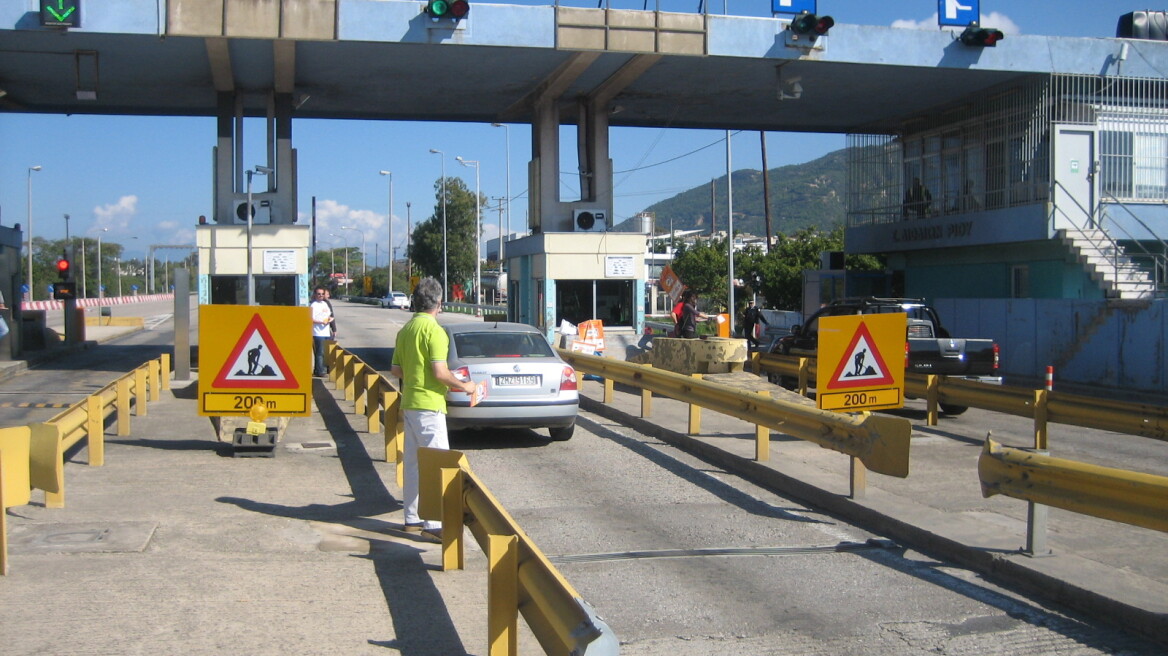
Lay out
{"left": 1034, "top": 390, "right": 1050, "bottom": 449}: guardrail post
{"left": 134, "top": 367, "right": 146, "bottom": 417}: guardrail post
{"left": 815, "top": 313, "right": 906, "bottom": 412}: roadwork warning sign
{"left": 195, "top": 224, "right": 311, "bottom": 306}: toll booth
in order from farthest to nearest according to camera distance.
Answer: {"left": 195, "top": 224, "right": 311, "bottom": 306}: toll booth
{"left": 134, "top": 367, "right": 146, "bottom": 417}: guardrail post
{"left": 1034, "top": 390, "right": 1050, "bottom": 449}: guardrail post
{"left": 815, "top": 313, "right": 906, "bottom": 412}: roadwork warning sign

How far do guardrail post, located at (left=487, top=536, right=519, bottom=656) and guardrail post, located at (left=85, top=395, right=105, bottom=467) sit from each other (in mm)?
7186

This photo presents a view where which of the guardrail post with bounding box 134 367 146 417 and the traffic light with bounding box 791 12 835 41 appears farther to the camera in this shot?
the traffic light with bounding box 791 12 835 41

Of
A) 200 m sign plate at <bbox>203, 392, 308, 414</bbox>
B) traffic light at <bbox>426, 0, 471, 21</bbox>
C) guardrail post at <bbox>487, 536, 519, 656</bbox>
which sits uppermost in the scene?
traffic light at <bbox>426, 0, 471, 21</bbox>

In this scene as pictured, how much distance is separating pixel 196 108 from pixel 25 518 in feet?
79.6

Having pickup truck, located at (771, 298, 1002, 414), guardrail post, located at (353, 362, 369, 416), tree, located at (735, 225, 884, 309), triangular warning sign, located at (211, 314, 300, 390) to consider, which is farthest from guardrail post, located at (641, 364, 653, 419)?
tree, located at (735, 225, 884, 309)

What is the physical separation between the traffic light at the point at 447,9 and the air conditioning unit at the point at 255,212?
7938 mm

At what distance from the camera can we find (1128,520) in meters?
5.71

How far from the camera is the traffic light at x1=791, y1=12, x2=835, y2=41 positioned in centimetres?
2234

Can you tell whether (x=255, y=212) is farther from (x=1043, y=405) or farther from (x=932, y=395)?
(x=1043, y=405)

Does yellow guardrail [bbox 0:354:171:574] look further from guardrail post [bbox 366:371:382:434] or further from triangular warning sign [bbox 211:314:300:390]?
guardrail post [bbox 366:371:382:434]

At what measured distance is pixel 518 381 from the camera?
11617 millimetres

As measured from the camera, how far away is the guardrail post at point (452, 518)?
6.34 metres

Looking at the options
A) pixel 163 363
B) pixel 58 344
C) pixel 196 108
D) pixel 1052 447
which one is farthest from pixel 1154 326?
pixel 58 344

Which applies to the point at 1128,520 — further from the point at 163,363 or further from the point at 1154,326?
the point at 1154,326
